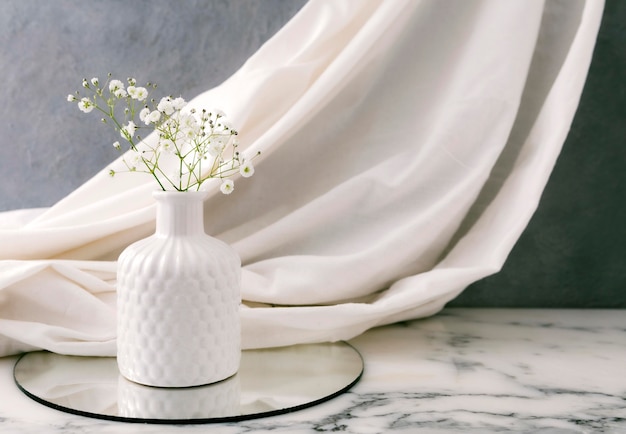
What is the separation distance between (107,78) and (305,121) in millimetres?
351

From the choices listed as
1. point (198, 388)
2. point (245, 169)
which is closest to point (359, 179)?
point (245, 169)

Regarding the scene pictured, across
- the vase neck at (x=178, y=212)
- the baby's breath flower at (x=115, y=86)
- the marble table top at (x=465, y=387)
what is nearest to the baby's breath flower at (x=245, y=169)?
the vase neck at (x=178, y=212)

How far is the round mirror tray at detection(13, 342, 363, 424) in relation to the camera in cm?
73

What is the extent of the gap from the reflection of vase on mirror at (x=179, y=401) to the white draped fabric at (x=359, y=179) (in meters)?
0.13

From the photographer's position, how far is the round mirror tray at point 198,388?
729 mm

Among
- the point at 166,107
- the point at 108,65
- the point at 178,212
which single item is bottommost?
the point at 178,212

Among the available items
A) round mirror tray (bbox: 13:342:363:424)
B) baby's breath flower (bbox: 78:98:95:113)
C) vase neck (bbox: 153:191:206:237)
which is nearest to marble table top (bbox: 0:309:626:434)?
Result: round mirror tray (bbox: 13:342:363:424)

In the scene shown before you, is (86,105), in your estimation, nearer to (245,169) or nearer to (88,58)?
(245,169)

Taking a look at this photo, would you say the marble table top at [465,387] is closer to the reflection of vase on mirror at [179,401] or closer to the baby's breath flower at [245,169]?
the reflection of vase on mirror at [179,401]

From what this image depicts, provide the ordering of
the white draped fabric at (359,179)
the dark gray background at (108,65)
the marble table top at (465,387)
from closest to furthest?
the marble table top at (465,387) < the white draped fabric at (359,179) < the dark gray background at (108,65)

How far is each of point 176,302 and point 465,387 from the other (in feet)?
1.14

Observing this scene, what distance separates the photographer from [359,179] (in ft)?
3.51

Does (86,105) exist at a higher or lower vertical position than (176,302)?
higher

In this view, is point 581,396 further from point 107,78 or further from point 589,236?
point 107,78
